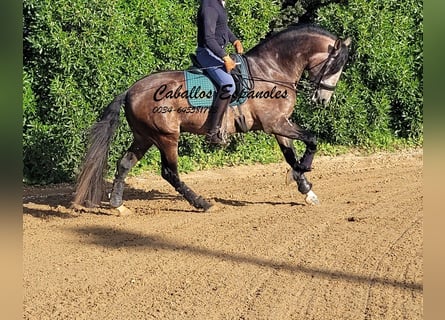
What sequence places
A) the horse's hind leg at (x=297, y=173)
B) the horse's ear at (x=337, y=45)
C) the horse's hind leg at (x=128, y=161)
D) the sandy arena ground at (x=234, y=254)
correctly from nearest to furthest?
the sandy arena ground at (x=234, y=254), the horse's ear at (x=337, y=45), the horse's hind leg at (x=297, y=173), the horse's hind leg at (x=128, y=161)

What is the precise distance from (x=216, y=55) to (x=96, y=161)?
2.22 m

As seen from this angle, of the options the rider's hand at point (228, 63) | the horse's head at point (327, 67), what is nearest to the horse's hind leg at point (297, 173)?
the horse's head at point (327, 67)

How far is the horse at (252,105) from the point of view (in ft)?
27.9

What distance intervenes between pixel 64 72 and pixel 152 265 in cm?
536

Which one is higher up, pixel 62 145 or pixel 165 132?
pixel 165 132

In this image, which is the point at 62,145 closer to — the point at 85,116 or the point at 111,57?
the point at 85,116

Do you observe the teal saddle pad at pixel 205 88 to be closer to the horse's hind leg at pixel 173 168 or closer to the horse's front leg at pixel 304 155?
the horse's hind leg at pixel 173 168

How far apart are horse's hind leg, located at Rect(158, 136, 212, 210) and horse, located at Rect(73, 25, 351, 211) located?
1cm

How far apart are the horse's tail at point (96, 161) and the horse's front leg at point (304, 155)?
234 cm

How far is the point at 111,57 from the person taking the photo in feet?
36.0

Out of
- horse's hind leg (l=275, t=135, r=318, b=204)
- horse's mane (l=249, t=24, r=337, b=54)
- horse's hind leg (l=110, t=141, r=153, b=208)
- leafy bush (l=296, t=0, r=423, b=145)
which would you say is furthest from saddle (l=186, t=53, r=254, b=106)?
leafy bush (l=296, t=0, r=423, b=145)

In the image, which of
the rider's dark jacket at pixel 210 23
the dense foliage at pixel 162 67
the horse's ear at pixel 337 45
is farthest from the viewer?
the dense foliage at pixel 162 67

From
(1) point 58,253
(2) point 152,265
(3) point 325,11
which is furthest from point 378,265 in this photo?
(3) point 325,11

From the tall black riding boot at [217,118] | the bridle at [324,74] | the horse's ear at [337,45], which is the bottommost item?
Answer: the tall black riding boot at [217,118]
